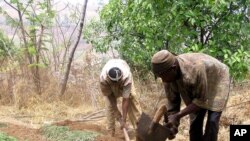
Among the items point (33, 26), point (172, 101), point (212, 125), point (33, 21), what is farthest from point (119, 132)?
point (33, 21)

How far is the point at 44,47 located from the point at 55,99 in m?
1.41

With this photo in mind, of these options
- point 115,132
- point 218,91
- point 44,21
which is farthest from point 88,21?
point 218,91

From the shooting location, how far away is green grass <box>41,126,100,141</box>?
7223 mm

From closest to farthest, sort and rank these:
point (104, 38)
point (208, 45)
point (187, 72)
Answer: point (187, 72)
point (208, 45)
point (104, 38)

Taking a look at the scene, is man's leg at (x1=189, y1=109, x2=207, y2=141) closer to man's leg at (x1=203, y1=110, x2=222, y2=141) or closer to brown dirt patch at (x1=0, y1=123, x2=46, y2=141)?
man's leg at (x1=203, y1=110, x2=222, y2=141)

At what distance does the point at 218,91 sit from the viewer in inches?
202

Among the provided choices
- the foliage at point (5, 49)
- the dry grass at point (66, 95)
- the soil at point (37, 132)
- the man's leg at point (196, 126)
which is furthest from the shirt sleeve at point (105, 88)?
the foliage at point (5, 49)

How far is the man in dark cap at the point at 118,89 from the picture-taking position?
23.0 ft

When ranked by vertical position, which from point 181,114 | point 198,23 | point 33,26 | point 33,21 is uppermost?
point 33,21

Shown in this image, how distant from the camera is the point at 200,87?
469 cm

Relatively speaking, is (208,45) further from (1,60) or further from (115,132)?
(1,60)

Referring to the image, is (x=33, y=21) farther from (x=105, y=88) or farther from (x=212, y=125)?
(x=212, y=125)

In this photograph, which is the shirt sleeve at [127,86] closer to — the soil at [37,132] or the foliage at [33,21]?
the soil at [37,132]

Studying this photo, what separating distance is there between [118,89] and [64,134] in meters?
1.12
